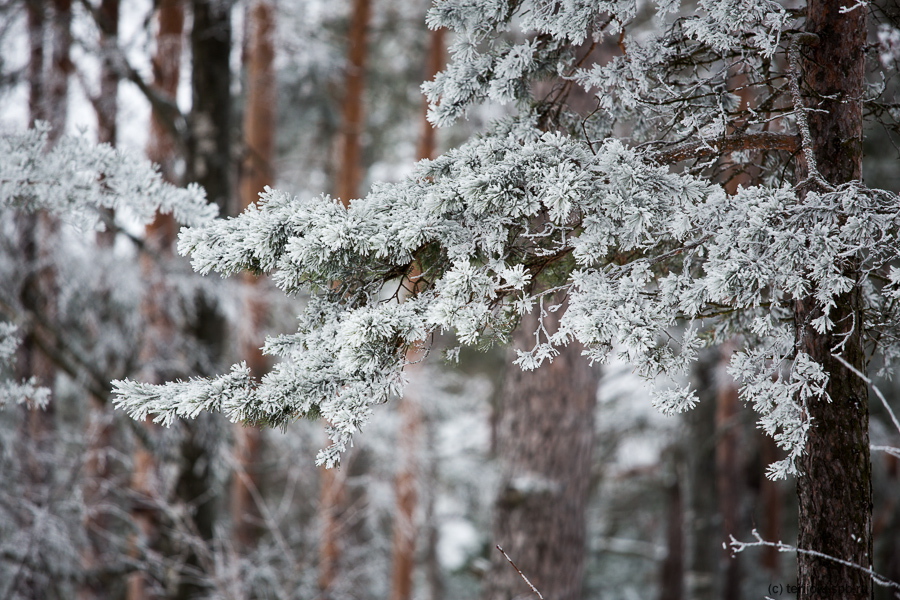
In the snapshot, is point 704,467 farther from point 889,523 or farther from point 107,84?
point 107,84

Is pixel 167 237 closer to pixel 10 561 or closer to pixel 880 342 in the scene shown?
pixel 10 561

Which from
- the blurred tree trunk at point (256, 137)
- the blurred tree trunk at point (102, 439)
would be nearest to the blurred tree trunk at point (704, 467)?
the blurred tree trunk at point (256, 137)

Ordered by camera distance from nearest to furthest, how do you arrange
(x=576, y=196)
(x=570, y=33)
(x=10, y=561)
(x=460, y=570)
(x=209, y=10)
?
(x=576, y=196) → (x=570, y=33) → (x=10, y=561) → (x=209, y=10) → (x=460, y=570)

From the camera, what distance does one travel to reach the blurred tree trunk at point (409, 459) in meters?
7.14

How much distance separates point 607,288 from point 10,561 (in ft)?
15.3

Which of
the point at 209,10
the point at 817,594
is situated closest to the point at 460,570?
the point at 209,10

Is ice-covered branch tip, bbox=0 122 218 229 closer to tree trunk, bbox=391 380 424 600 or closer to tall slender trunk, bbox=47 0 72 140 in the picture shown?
tall slender trunk, bbox=47 0 72 140

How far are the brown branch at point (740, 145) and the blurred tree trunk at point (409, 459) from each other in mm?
3974

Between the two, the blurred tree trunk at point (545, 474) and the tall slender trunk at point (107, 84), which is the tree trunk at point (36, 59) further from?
the blurred tree trunk at point (545, 474)

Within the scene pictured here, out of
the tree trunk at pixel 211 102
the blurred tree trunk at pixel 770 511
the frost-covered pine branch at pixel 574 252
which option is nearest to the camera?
the frost-covered pine branch at pixel 574 252

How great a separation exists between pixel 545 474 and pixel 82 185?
3.66 meters

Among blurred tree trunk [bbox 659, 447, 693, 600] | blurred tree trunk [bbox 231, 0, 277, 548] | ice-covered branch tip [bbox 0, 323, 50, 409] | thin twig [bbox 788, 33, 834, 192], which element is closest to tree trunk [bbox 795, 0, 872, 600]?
thin twig [bbox 788, 33, 834, 192]

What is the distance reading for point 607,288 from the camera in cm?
208

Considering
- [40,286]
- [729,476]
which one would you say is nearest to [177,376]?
[40,286]
